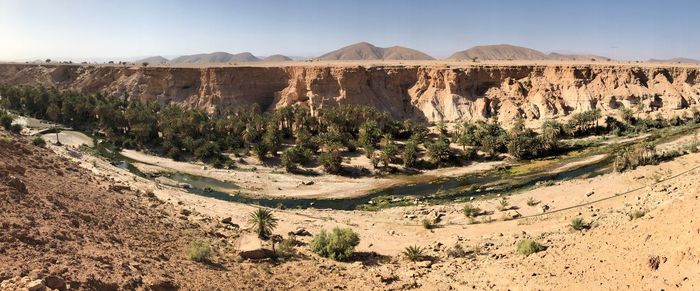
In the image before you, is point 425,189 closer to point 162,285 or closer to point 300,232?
point 300,232

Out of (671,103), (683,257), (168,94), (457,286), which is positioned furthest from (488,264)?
(168,94)

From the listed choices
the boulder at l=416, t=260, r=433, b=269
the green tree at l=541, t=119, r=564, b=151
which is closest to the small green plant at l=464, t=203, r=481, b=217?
the boulder at l=416, t=260, r=433, b=269

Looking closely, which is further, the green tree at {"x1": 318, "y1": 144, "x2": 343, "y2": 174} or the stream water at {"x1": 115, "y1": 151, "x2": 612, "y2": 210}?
the green tree at {"x1": 318, "y1": 144, "x2": 343, "y2": 174}

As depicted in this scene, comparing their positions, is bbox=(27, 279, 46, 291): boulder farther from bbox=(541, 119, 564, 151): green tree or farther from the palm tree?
bbox=(541, 119, 564, 151): green tree

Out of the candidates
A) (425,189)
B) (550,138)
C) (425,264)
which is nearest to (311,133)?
(425,189)

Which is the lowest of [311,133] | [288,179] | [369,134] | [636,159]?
[288,179]

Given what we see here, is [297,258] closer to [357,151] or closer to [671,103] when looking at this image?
[357,151]
